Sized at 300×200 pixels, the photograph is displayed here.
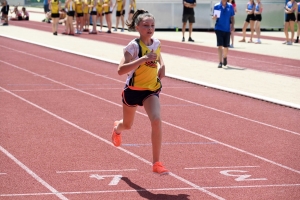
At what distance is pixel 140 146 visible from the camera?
10344 mm

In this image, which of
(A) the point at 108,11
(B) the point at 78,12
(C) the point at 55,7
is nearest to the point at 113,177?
(C) the point at 55,7

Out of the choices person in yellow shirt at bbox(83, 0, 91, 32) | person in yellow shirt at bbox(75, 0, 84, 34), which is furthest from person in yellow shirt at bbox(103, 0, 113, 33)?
person in yellow shirt at bbox(75, 0, 84, 34)

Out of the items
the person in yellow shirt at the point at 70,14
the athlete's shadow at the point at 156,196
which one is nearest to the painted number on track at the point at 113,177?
the athlete's shadow at the point at 156,196

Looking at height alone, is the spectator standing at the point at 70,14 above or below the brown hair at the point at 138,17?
below

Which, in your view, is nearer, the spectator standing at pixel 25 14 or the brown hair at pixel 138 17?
the brown hair at pixel 138 17

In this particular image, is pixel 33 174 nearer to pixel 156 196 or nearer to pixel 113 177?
pixel 113 177

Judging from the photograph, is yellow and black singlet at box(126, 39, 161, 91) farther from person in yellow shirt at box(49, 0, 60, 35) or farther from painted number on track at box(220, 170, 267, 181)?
person in yellow shirt at box(49, 0, 60, 35)

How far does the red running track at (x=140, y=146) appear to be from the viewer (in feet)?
26.2

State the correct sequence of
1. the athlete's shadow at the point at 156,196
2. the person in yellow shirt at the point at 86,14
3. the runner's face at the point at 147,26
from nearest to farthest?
the athlete's shadow at the point at 156,196 → the runner's face at the point at 147,26 → the person in yellow shirt at the point at 86,14

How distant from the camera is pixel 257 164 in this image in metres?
9.31

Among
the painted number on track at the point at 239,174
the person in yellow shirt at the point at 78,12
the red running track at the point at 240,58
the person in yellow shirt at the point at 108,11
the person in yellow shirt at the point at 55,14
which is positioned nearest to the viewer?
the painted number on track at the point at 239,174

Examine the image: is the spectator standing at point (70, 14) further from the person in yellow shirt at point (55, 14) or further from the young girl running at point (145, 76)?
the young girl running at point (145, 76)

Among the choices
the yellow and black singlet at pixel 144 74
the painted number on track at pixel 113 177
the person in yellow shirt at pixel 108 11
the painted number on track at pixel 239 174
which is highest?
the yellow and black singlet at pixel 144 74

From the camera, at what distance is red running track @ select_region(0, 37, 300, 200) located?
26.2ft
